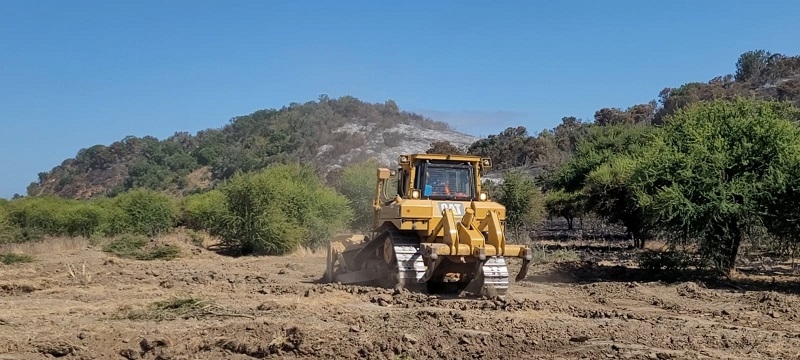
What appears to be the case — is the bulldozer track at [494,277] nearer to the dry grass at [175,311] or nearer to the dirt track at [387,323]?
the dirt track at [387,323]

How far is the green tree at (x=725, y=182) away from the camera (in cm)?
1598

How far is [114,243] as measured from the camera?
2603cm

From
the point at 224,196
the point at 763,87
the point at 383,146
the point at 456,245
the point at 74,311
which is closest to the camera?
the point at 74,311


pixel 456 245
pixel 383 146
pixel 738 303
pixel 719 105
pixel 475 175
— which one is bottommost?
pixel 738 303

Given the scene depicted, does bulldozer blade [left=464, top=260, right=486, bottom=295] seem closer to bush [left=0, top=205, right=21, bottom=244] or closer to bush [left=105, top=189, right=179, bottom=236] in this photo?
bush [left=105, top=189, right=179, bottom=236]

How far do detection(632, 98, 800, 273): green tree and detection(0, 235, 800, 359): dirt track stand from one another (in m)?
1.92

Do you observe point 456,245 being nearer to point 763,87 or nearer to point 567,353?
point 567,353

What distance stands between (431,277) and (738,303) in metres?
5.55

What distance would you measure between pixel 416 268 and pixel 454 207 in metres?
1.33

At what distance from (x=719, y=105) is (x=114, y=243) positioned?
66.9 ft

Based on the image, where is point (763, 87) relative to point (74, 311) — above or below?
above

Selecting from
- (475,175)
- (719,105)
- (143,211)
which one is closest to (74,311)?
(475,175)

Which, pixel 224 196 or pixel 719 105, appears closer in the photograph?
pixel 719 105

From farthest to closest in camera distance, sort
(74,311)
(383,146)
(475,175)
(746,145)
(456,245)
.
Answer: (383,146)
(746,145)
(475,175)
(456,245)
(74,311)
